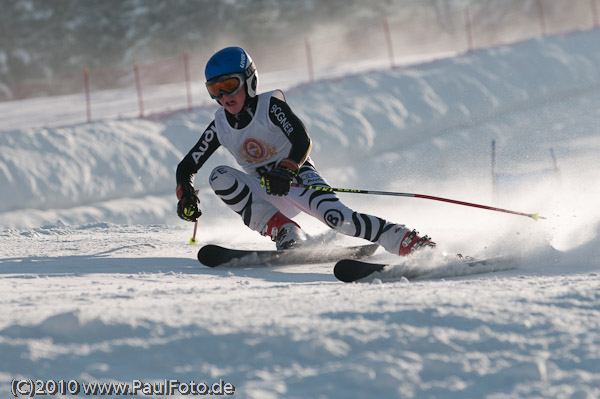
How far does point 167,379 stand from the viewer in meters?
2.13

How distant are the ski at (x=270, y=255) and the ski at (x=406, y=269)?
2.83 feet

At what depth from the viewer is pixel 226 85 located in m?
4.58

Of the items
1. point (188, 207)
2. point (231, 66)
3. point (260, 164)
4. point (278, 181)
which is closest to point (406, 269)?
point (278, 181)

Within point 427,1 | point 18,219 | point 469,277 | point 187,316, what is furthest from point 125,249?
A: point 427,1

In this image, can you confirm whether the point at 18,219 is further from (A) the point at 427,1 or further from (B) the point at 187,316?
(A) the point at 427,1

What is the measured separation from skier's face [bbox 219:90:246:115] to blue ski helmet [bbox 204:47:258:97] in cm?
5

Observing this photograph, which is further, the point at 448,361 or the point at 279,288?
the point at 279,288

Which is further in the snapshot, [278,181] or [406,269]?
[278,181]

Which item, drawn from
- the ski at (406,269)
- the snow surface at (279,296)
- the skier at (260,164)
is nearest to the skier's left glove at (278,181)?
the skier at (260,164)

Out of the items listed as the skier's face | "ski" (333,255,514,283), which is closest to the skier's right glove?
the skier's face

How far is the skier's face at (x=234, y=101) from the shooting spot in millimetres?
4645

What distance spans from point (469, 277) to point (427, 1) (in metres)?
27.0

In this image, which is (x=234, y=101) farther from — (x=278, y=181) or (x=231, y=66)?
(x=278, y=181)

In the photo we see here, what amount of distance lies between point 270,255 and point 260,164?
0.67m
